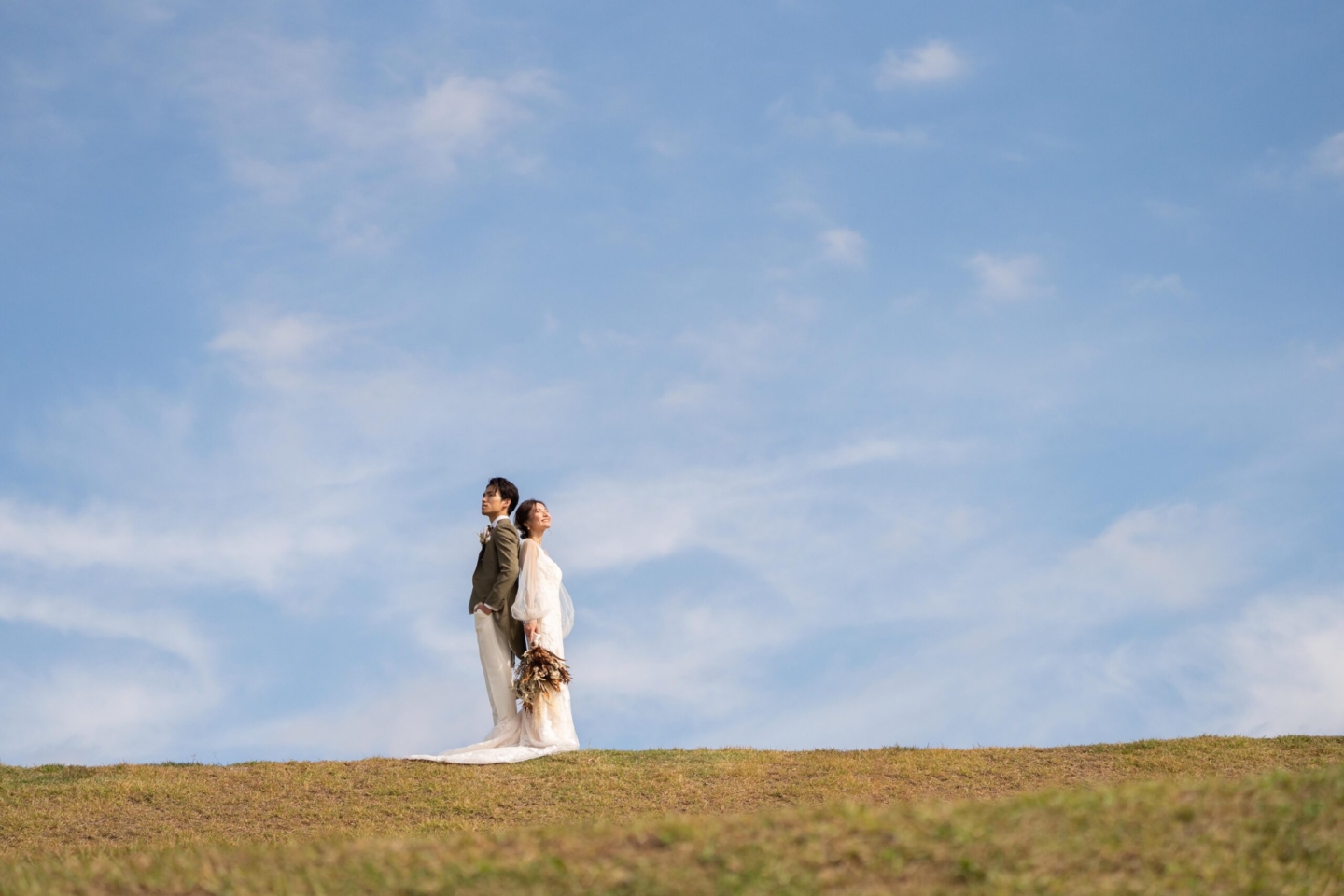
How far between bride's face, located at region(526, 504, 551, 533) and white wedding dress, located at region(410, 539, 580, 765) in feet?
0.57

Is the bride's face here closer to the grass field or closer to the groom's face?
the groom's face

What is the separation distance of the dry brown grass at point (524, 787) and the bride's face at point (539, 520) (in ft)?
9.61

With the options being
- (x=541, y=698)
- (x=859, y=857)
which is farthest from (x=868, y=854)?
(x=541, y=698)

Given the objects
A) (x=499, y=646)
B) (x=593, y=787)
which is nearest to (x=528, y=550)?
(x=499, y=646)

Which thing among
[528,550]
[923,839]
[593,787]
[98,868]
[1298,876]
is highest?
[528,550]

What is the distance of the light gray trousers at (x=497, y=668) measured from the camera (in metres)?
15.1

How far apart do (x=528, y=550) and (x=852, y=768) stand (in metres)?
4.87

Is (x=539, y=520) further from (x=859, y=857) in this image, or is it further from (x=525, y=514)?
(x=859, y=857)

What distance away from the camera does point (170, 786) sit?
43.9 feet

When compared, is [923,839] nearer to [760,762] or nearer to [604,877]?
[604,877]

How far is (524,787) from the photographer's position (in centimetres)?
1293

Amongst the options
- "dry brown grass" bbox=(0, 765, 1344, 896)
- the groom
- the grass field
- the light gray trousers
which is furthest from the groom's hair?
"dry brown grass" bbox=(0, 765, 1344, 896)

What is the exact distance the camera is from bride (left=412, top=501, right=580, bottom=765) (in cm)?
1477

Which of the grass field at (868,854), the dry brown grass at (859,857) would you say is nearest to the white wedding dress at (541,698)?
the grass field at (868,854)
